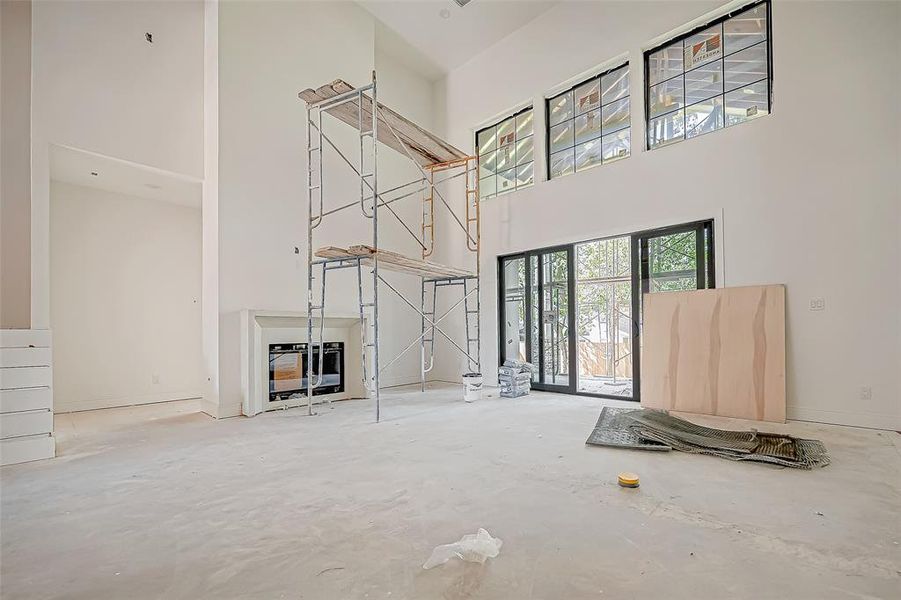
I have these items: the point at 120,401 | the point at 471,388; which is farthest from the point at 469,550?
the point at 120,401

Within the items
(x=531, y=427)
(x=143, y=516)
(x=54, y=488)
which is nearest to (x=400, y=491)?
(x=143, y=516)

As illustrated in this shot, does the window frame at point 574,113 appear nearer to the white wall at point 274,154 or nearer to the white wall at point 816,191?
the white wall at point 816,191

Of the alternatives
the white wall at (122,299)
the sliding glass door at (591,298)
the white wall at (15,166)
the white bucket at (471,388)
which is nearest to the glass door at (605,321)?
the sliding glass door at (591,298)

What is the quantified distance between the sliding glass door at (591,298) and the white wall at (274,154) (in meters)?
2.37

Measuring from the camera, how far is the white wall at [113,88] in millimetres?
3939

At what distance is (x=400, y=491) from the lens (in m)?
2.31

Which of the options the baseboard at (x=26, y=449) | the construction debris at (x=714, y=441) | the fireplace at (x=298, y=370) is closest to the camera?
the construction debris at (x=714, y=441)

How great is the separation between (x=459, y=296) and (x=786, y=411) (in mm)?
4346

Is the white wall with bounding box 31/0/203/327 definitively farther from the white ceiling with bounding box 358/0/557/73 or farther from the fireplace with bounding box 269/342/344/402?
the white ceiling with bounding box 358/0/557/73

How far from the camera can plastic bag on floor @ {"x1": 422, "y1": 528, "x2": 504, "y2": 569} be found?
1.59 m

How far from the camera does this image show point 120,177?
4.90 metres

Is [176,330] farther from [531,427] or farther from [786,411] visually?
[786,411]

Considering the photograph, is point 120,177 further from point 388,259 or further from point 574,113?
point 574,113

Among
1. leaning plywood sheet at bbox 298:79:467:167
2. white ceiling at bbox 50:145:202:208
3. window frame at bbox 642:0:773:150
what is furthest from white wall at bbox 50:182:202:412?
window frame at bbox 642:0:773:150
